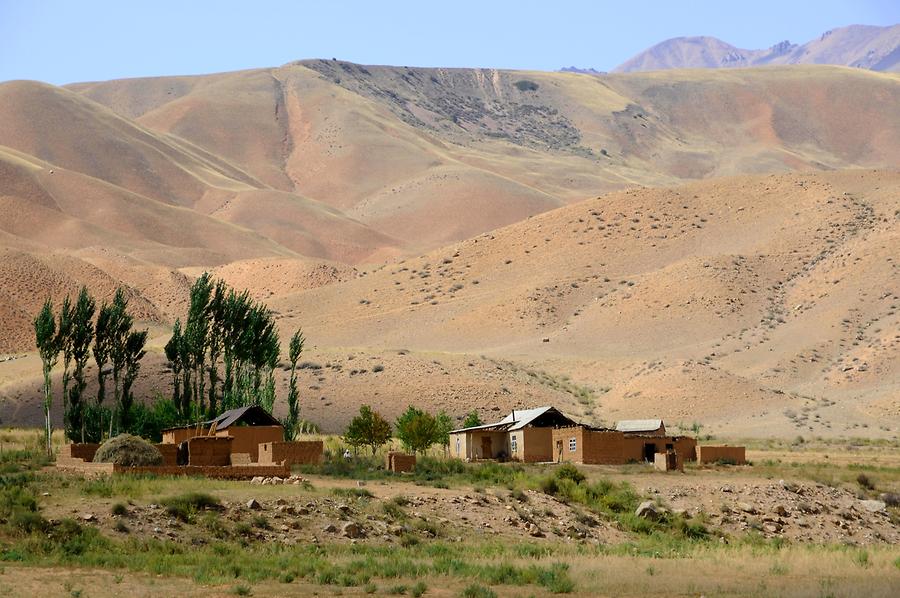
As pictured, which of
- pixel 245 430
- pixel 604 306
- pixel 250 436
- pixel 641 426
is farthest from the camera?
pixel 604 306

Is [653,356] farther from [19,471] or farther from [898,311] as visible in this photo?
[19,471]

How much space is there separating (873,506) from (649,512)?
865 cm

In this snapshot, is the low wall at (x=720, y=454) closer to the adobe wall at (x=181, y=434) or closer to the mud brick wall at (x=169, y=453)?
the adobe wall at (x=181, y=434)

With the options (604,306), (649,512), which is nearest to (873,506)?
(649,512)

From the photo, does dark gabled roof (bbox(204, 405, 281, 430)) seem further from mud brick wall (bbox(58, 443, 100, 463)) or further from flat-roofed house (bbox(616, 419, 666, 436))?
flat-roofed house (bbox(616, 419, 666, 436))

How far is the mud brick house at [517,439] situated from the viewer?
2050 inches

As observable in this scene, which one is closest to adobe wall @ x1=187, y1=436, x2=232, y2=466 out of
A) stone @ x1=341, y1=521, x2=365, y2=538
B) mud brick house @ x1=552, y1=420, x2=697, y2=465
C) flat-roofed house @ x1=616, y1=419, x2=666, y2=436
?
stone @ x1=341, y1=521, x2=365, y2=538

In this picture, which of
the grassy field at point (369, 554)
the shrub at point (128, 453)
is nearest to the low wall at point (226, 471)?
the shrub at point (128, 453)

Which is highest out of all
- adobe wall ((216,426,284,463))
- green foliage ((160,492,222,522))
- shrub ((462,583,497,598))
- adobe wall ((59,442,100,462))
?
adobe wall ((216,426,284,463))

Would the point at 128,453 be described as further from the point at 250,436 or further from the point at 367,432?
the point at 367,432

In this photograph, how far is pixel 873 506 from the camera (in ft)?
142

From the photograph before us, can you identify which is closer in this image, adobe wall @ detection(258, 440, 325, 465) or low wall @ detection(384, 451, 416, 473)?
adobe wall @ detection(258, 440, 325, 465)

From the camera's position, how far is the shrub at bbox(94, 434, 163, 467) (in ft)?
127

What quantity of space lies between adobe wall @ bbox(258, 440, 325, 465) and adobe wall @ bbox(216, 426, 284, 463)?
Result: 3.95 ft
